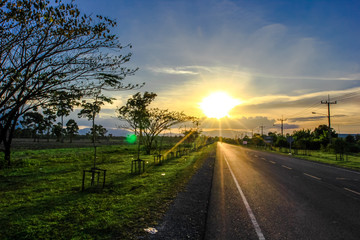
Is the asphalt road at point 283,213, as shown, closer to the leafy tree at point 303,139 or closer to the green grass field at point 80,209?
the green grass field at point 80,209

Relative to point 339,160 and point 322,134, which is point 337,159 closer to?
point 339,160

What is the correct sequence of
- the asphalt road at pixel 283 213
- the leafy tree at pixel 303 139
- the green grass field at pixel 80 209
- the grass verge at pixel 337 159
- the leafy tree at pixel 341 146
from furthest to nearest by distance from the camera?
1. the leafy tree at pixel 303 139
2. the leafy tree at pixel 341 146
3. the grass verge at pixel 337 159
4. the green grass field at pixel 80 209
5. the asphalt road at pixel 283 213

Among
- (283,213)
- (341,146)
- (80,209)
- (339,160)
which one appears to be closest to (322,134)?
(341,146)

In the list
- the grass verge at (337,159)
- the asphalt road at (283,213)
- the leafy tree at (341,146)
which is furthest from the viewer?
the leafy tree at (341,146)

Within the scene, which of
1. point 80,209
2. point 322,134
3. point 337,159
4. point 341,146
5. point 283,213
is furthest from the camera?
point 322,134

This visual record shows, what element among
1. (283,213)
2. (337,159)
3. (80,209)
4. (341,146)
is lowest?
(337,159)

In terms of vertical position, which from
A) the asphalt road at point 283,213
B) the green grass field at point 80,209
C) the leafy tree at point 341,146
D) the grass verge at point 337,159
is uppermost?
the leafy tree at point 341,146

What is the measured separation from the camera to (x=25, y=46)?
901 centimetres

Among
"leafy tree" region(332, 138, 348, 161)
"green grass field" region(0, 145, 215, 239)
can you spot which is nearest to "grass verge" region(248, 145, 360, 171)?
"leafy tree" region(332, 138, 348, 161)

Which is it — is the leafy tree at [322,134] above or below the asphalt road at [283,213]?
above

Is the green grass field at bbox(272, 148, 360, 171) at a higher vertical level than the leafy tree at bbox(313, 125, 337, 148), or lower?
lower

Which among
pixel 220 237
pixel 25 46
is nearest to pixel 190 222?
pixel 220 237

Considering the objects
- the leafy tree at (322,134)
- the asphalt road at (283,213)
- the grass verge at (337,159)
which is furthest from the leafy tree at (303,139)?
the asphalt road at (283,213)

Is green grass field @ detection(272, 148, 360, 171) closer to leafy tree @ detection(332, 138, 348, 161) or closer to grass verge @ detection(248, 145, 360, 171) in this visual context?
grass verge @ detection(248, 145, 360, 171)
